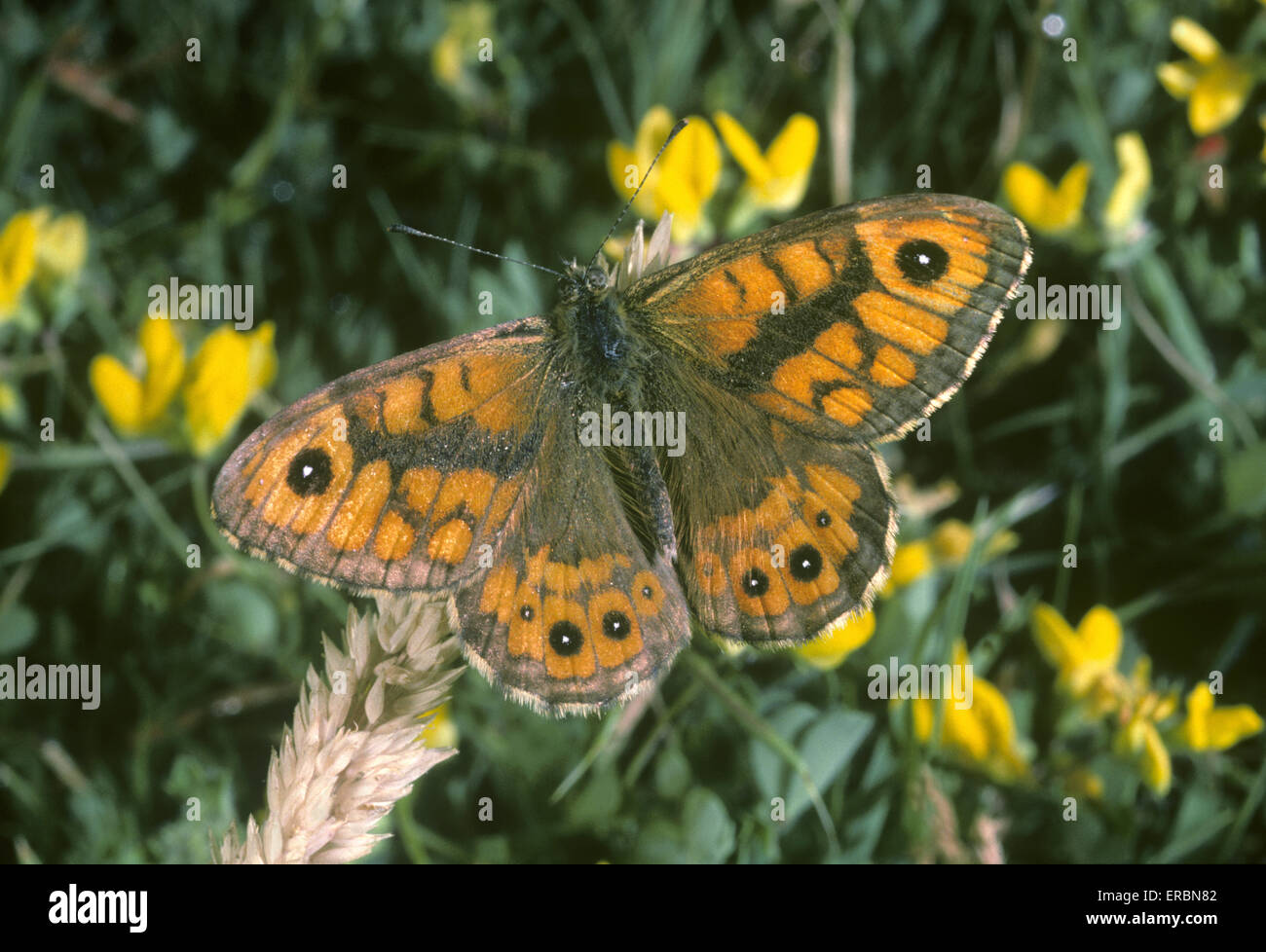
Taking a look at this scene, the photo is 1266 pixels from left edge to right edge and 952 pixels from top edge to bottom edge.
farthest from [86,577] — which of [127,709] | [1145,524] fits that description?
[1145,524]

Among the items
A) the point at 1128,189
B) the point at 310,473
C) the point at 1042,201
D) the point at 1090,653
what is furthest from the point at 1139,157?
the point at 310,473

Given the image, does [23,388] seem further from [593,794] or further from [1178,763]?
[1178,763]

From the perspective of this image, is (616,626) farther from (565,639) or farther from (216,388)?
(216,388)

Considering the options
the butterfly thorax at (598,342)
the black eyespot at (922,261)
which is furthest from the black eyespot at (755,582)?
the black eyespot at (922,261)

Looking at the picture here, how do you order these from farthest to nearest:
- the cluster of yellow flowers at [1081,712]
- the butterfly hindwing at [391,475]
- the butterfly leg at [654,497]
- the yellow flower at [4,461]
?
the yellow flower at [4,461], the cluster of yellow flowers at [1081,712], the butterfly leg at [654,497], the butterfly hindwing at [391,475]

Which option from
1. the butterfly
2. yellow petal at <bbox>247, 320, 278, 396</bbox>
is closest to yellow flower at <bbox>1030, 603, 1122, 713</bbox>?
the butterfly

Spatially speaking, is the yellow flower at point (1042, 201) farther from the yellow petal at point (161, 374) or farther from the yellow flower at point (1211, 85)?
the yellow petal at point (161, 374)

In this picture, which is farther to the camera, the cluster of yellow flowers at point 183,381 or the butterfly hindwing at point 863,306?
the cluster of yellow flowers at point 183,381
